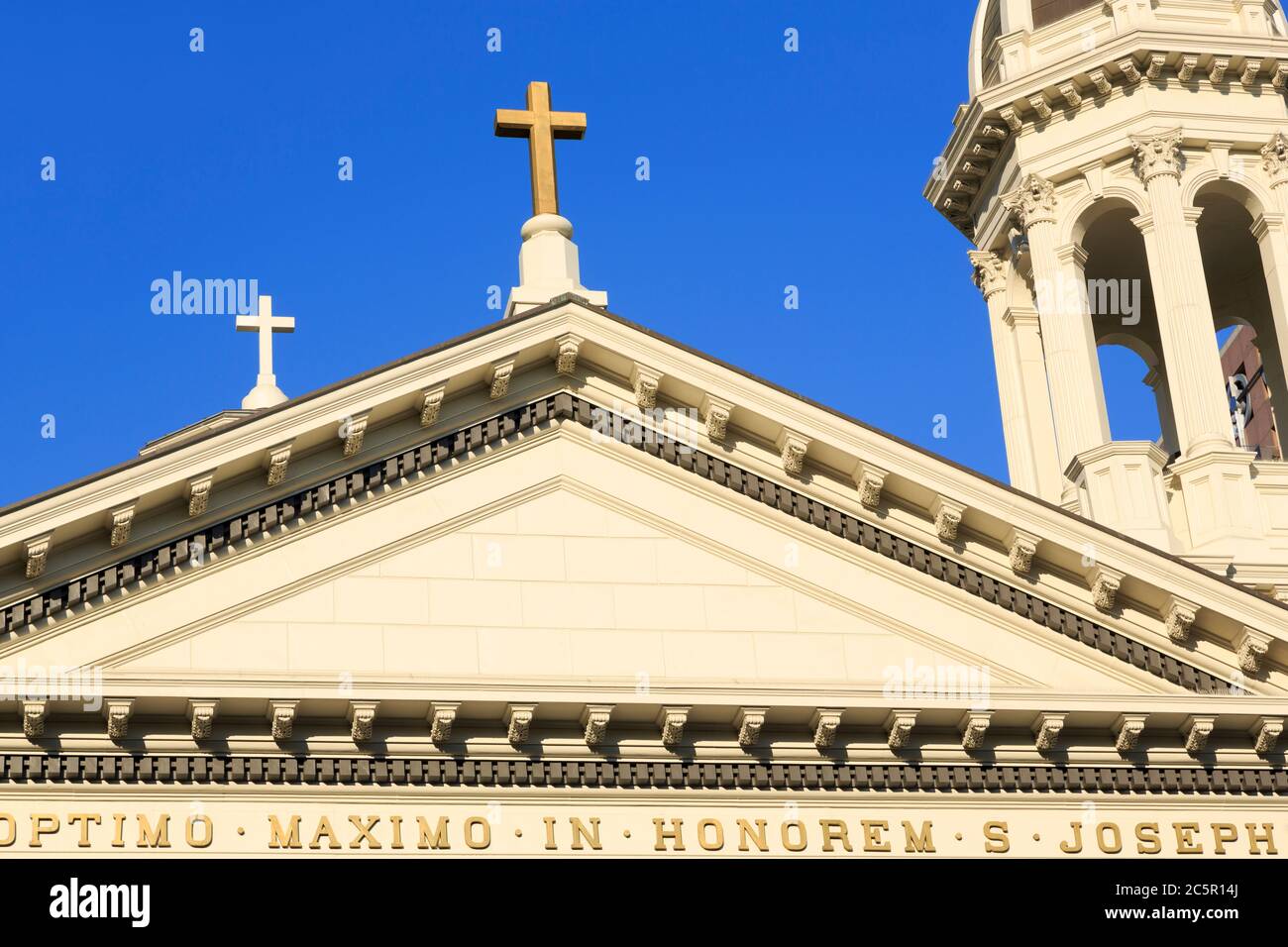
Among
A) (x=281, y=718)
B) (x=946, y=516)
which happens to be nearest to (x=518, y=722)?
(x=281, y=718)

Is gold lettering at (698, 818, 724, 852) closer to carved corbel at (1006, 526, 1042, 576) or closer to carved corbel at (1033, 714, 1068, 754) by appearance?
carved corbel at (1033, 714, 1068, 754)

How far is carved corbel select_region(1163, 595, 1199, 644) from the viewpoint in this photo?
2194 cm

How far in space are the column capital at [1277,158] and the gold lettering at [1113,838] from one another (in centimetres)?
1465

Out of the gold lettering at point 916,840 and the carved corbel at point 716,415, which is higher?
the carved corbel at point 716,415

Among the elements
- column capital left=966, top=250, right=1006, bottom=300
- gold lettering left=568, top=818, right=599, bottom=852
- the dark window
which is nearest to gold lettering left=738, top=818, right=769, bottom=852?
gold lettering left=568, top=818, right=599, bottom=852

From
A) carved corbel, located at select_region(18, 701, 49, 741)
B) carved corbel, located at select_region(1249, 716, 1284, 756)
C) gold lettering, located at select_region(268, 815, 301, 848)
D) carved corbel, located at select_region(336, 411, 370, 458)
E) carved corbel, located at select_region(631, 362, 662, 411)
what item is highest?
carved corbel, located at select_region(631, 362, 662, 411)

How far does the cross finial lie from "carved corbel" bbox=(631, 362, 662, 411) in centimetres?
718

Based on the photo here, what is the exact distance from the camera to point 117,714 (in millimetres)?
19406

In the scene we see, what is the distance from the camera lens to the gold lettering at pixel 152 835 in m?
19.4

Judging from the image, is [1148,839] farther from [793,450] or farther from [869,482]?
[793,450]

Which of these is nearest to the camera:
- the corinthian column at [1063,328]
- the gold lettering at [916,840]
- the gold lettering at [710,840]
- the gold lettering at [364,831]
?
the gold lettering at [364,831]

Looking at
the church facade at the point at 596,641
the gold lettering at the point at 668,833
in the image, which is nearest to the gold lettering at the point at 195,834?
the church facade at the point at 596,641

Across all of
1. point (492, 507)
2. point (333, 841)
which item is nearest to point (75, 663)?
point (333, 841)

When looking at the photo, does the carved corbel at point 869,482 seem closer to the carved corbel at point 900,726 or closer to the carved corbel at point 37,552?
the carved corbel at point 900,726
